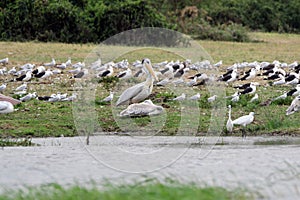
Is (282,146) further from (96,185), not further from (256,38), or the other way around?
(256,38)

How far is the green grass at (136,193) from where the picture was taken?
6051 mm

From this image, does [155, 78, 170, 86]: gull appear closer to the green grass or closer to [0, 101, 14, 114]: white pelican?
[0, 101, 14, 114]: white pelican

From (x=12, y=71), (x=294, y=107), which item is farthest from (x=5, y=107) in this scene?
(x=12, y=71)

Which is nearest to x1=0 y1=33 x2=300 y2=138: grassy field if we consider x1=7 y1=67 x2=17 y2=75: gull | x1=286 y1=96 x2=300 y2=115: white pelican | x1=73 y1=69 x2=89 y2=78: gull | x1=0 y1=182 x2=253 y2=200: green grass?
x1=286 y1=96 x2=300 y2=115: white pelican

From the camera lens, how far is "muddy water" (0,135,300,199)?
7672mm

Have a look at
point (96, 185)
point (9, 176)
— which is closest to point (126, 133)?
point (9, 176)

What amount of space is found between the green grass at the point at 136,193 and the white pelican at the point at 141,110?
5.27 m

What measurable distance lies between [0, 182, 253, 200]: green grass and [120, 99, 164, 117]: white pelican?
5270 mm

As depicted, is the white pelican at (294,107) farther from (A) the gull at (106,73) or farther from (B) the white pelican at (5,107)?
(A) the gull at (106,73)

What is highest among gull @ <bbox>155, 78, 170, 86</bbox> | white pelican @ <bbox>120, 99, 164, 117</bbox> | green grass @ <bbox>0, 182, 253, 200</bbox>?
gull @ <bbox>155, 78, 170, 86</bbox>

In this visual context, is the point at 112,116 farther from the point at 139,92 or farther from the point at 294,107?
the point at 294,107

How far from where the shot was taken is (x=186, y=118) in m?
12.7

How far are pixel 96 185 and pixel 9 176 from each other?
1417 mm

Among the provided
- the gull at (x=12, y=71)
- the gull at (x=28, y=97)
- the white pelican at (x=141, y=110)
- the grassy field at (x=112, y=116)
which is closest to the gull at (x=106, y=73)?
the grassy field at (x=112, y=116)
